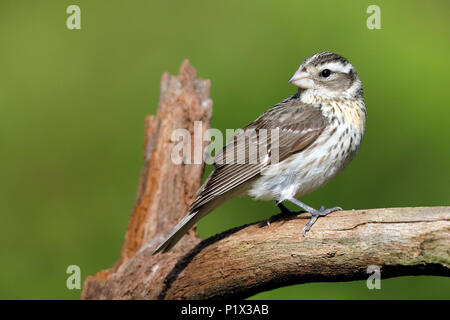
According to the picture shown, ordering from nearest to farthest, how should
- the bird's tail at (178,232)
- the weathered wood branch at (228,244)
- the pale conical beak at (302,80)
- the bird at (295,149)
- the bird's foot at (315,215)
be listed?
the weathered wood branch at (228,244)
the bird's foot at (315,215)
the bird's tail at (178,232)
the bird at (295,149)
the pale conical beak at (302,80)

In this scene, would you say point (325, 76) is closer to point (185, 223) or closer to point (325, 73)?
point (325, 73)

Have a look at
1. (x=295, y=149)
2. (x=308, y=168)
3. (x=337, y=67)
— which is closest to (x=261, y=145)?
(x=295, y=149)

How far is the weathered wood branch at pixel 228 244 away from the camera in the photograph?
3.86m

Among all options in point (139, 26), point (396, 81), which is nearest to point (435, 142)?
point (396, 81)

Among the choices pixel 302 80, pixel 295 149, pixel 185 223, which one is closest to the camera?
pixel 185 223

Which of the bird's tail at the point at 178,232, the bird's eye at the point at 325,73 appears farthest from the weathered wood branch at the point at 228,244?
the bird's eye at the point at 325,73

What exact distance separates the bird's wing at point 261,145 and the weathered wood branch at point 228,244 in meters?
0.32

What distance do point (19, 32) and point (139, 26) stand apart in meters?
1.39

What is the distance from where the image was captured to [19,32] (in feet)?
26.3

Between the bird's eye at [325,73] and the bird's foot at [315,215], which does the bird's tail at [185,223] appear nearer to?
the bird's foot at [315,215]

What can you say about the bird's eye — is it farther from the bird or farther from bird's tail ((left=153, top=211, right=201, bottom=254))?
bird's tail ((left=153, top=211, right=201, bottom=254))

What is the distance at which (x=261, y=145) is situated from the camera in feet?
16.0

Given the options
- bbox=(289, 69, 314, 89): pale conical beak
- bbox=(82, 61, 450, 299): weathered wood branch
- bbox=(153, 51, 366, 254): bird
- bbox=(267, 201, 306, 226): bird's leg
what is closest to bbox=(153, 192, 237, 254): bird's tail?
bbox=(153, 51, 366, 254): bird

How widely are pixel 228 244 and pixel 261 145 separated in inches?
27.9
